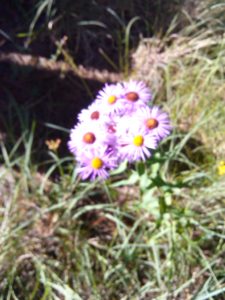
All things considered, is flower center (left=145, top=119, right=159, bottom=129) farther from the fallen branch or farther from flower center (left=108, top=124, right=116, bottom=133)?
the fallen branch

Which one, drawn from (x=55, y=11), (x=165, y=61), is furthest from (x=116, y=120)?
(x=55, y=11)

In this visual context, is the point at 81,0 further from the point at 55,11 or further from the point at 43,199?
the point at 43,199

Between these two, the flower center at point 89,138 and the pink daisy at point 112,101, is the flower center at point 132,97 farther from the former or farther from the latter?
the flower center at point 89,138

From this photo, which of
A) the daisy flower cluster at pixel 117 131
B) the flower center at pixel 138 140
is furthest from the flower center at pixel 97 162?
the flower center at pixel 138 140

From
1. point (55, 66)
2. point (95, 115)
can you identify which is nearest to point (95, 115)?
point (95, 115)

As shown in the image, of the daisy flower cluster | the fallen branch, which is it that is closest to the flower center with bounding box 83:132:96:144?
the daisy flower cluster
